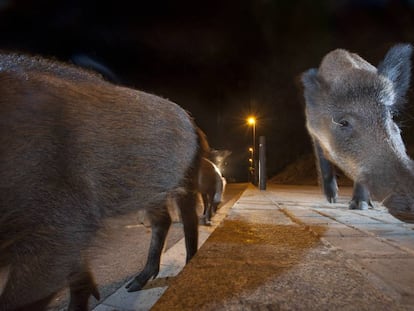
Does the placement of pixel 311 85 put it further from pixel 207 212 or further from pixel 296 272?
pixel 296 272

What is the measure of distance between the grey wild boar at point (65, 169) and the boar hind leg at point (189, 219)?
1.00 ft

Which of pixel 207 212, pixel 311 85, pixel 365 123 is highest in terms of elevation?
pixel 311 85

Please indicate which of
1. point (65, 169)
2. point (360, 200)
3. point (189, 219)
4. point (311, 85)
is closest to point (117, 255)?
point (189, 219)

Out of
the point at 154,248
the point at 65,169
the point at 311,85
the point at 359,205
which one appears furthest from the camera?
the point at 311,85

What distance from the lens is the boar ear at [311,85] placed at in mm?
3969

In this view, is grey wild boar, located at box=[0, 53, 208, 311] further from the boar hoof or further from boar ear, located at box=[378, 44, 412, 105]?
boar ear, located at box=[378, 44, 412, 105]

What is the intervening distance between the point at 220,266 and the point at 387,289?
629 mm

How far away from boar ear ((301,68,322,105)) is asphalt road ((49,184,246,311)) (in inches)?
89.1

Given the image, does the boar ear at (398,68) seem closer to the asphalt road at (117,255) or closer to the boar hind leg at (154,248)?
the boar hind leg at (154,248)

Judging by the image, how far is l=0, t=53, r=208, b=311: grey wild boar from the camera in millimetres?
1257

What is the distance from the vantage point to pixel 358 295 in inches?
43.8

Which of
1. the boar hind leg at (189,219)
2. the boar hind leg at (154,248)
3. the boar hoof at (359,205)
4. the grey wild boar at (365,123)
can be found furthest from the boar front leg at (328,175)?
the boar hind leg at (154,248)

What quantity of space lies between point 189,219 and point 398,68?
2694 mm

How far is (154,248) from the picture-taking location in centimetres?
263
